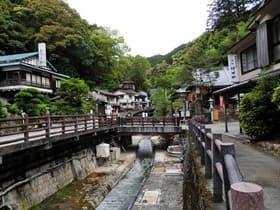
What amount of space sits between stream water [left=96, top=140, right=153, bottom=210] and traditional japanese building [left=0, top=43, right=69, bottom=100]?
664 inches

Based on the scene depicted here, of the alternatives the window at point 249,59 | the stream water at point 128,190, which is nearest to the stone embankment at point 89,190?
the stream water at point 128,190

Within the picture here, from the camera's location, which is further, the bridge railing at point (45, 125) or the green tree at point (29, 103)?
the green tree at point (29, 103)

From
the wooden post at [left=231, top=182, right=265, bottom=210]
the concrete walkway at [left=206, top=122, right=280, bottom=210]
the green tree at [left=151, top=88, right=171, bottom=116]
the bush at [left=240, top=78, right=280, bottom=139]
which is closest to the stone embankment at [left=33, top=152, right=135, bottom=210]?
the bush at [left=240, top=78, right=280, bottom=139]

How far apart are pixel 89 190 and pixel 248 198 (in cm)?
1377

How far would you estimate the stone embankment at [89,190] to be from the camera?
1164 cm

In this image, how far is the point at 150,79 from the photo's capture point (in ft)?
258

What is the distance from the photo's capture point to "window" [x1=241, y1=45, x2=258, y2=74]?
43.6ft

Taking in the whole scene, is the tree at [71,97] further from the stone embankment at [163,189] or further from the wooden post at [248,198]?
the wooden post at [248,198]

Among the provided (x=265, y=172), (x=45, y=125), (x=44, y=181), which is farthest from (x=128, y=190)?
(x=265, y=172)

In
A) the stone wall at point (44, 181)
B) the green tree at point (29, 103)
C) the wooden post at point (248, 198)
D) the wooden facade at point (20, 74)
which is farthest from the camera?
the wooden facade at point (20, 74)

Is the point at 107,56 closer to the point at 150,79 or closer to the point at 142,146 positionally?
the point at 142,146

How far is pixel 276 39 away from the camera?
1010 cm

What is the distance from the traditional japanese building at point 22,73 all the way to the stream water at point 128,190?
16865 millimetres

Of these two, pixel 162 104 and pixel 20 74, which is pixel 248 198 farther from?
pixel 162 104
